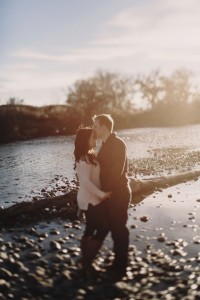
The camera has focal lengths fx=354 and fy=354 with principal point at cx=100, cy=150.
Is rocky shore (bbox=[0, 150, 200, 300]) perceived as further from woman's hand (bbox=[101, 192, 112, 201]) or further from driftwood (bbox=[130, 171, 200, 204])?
driftwood (bbox=[130, 171, 200, 204])

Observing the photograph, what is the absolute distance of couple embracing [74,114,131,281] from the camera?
7523mm

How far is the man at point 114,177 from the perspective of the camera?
7.54m

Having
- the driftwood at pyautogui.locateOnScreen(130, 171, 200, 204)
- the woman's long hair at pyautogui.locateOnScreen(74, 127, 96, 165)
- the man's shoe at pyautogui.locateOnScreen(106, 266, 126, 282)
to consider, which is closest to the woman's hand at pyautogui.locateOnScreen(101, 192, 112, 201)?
the woman's long hair at pyautogui.locateOnScreen(74, 127, 96, 165)

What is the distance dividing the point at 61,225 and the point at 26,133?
58.1 meters

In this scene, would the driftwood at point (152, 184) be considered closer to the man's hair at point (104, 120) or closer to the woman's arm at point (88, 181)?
the woman's arm at point (88, 181)

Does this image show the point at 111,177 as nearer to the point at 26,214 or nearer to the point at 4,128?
the point at 26,214

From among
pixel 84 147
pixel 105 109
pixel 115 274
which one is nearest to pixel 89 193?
pixel 84 147

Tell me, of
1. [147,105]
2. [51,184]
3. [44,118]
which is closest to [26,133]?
[44,118]

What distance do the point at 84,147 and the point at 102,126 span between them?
23.1 inches

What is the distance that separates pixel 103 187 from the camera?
7.73m

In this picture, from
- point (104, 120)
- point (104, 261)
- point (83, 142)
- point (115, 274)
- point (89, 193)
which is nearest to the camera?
point (104, 120)

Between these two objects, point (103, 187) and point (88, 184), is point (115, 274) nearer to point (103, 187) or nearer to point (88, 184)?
point (103, 187)

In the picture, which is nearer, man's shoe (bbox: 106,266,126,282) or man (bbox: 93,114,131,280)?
man (bbox: 93,114,131,280)

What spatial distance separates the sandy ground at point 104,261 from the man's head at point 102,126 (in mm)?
3179
